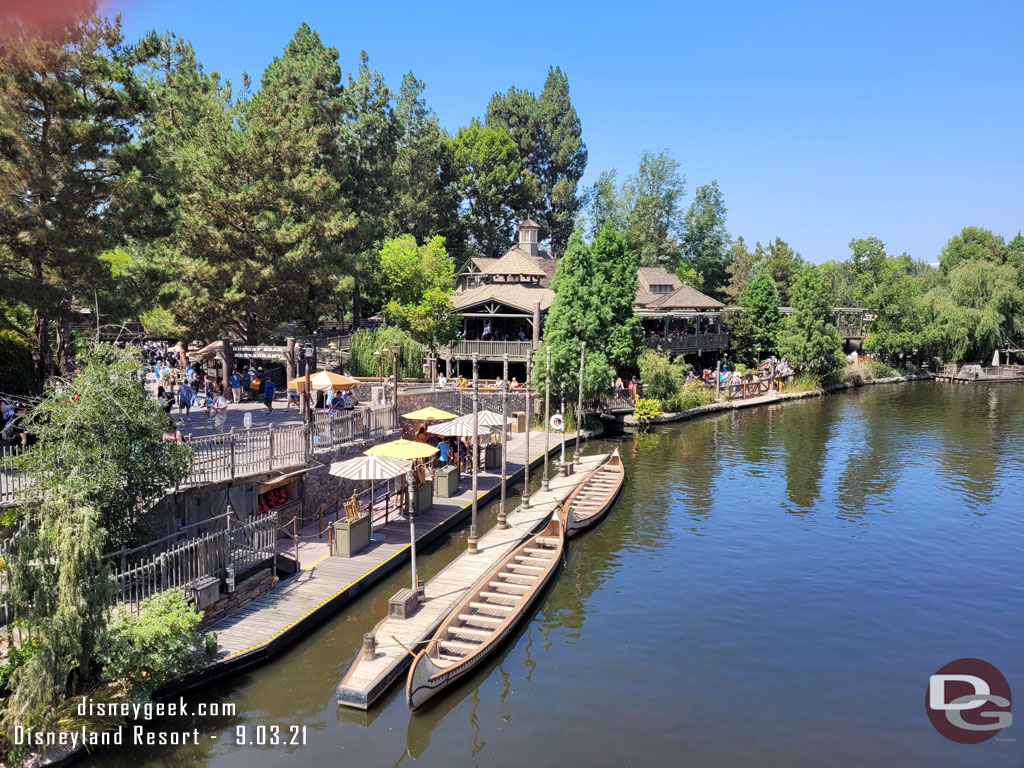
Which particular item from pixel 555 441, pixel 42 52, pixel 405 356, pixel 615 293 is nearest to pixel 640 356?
pixel 615 293

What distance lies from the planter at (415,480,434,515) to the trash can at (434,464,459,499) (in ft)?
5.23

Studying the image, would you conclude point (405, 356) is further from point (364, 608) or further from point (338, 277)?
point (364, 608)

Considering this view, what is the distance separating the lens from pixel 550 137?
330ft

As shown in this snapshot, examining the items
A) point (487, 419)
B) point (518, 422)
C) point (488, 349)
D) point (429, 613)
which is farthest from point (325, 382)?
point (488, 349)

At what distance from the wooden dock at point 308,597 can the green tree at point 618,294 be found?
22373 millimetres

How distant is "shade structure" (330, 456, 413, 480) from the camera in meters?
22.0

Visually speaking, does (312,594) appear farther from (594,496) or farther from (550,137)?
(550,137)

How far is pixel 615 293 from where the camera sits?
47156mm

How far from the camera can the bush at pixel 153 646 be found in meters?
13.5

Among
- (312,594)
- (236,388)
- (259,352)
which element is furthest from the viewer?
(259,352)

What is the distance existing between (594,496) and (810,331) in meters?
41.1

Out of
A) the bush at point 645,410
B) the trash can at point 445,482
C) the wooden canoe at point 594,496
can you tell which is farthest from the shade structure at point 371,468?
the bush at point 645,410

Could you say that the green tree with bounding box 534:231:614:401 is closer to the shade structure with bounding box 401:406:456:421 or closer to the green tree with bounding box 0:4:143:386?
the shade structure with bounding box 401:406:456:421

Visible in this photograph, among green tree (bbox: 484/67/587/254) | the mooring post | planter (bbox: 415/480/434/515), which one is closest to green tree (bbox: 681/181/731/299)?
green tree (bbox: 484/67/587/254)
